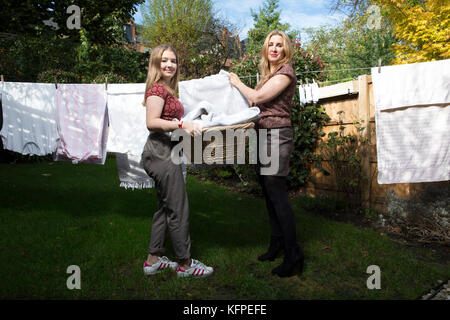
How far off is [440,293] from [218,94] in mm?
A: 2357

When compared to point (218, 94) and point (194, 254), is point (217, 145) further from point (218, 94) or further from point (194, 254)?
point (194, 254)

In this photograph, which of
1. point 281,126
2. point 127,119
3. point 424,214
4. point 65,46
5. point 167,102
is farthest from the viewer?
point 65,46

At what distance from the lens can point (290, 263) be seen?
8.50 feet

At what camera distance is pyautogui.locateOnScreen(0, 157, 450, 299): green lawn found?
8.11ft

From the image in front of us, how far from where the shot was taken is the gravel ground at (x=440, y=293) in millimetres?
2420

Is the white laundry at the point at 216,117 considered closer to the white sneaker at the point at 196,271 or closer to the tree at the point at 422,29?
the white sneaker at the point at 196,271

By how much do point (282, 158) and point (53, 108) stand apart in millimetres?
3150

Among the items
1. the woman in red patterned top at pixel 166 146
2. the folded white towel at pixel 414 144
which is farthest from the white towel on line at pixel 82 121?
the folded white towel at pixel 414 144

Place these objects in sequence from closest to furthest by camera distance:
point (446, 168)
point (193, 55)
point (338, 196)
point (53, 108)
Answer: point (446, 168) → point (53, 108) → point (338, 196) → point (193, 55)

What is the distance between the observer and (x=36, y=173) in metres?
7.11

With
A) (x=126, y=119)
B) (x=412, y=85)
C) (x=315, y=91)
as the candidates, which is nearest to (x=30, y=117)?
(x=126, y=119)

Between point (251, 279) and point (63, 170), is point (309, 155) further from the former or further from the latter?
point (63, 170)

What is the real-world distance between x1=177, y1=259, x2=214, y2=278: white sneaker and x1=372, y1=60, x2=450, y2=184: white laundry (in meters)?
1.93
